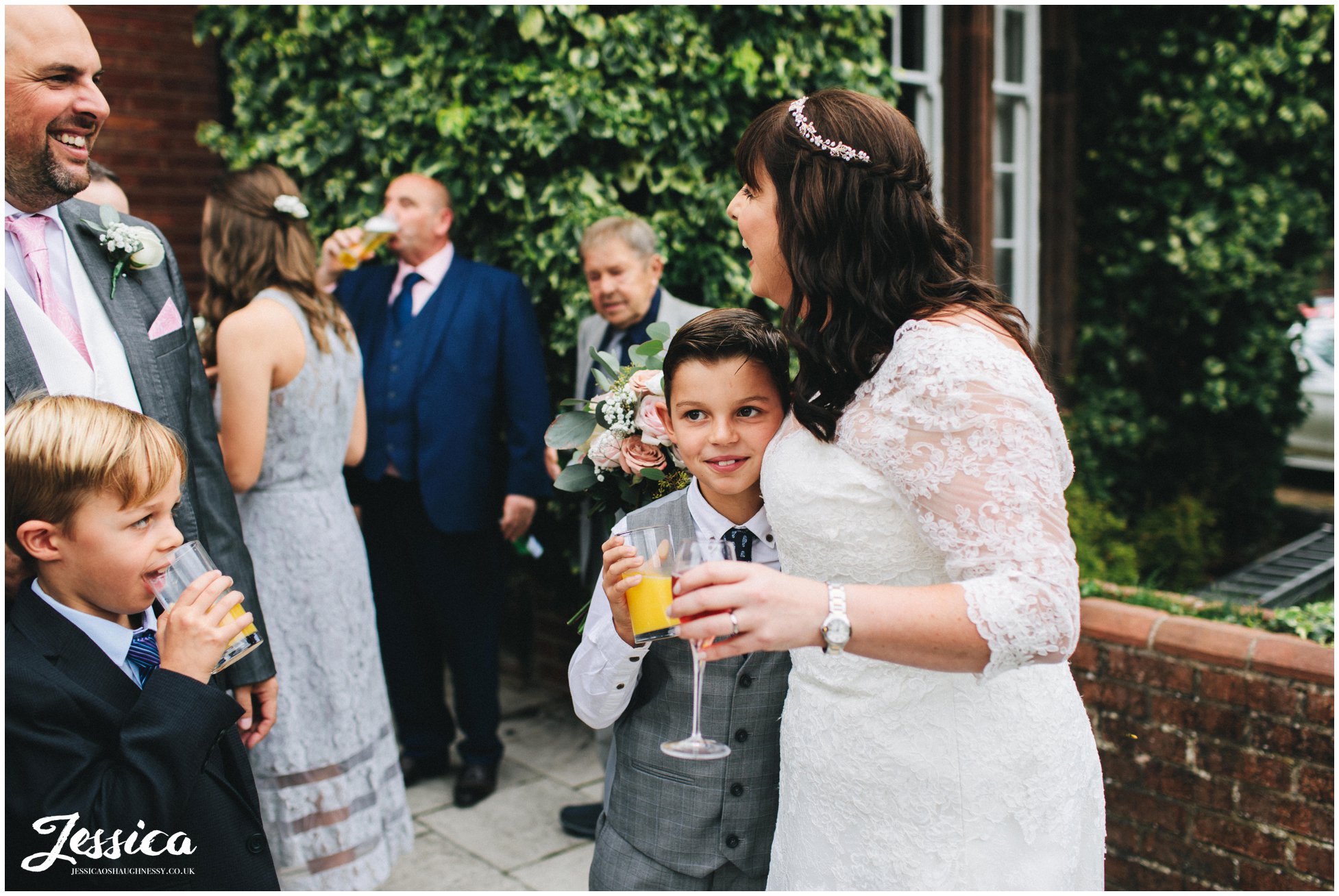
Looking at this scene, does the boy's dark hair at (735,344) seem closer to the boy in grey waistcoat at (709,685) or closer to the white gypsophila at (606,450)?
the boy in grey waistcoat at (709,685)

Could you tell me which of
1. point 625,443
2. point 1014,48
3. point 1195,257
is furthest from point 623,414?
point 1014,48

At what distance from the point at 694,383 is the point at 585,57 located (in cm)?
272

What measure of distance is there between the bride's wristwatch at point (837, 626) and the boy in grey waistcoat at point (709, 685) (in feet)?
1.69

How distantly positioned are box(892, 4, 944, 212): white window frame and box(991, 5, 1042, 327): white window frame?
73 centimetres

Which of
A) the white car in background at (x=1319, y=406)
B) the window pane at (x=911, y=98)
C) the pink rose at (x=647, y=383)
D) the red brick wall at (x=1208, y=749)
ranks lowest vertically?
the white car in background at (x=1319, y=406)

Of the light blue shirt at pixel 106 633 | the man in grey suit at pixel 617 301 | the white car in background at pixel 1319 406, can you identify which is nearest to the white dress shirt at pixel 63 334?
the light blue shirt at pixel 106 633

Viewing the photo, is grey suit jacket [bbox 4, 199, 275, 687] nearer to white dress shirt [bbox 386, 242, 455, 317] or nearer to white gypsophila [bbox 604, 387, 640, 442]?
white gypsophila [bbox 604, 387, 640, 442]

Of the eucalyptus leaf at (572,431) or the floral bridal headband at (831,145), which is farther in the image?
the eucalyptus leaf at (572,431)

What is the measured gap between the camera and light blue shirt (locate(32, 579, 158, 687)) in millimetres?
1817

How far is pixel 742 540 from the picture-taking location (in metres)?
2.12

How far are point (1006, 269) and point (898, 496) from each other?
5.90 m

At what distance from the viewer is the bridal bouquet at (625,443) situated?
237cm

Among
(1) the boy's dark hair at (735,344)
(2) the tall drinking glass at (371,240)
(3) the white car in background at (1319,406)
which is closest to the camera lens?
(1) the boy's dark hair at (735,344)

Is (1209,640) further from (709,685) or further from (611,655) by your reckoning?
(611,655)
